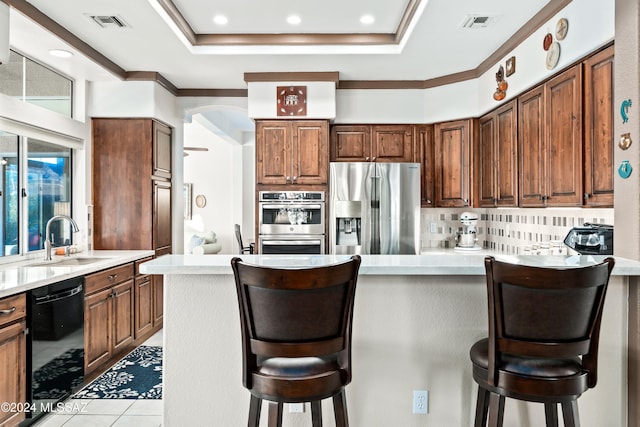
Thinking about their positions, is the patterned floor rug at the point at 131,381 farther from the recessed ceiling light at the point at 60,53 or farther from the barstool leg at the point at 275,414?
the recessed ceiling light at the point at 60,53

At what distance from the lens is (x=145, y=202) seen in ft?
13.7

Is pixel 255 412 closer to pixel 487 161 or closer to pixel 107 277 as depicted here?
pixel 107 277

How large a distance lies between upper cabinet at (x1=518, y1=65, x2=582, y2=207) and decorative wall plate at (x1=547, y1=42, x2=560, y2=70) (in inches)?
3.6

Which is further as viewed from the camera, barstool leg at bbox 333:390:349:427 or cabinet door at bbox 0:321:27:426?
cabinet door at bbox 0:321:27:426

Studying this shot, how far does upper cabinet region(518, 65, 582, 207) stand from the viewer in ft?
8.19

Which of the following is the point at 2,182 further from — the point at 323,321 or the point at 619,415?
the point at 619,415

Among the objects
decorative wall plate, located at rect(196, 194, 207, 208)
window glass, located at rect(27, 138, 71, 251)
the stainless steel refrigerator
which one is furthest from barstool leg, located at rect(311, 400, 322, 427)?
decorative wall plate, located at rect(196, 194, 207, 208)

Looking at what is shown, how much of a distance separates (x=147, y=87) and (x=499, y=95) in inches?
131

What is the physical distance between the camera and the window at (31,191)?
318 cm

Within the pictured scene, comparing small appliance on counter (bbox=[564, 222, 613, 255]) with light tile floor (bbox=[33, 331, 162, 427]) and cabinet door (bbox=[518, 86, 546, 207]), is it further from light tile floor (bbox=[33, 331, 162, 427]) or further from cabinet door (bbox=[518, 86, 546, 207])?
light tile floor (bbox=[33, 331, 162, 427])

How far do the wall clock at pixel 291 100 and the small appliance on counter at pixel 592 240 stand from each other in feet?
9.21

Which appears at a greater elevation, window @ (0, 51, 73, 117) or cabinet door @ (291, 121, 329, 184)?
window @ (0, 51, 73, 117)

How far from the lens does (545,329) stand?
1.40 metres

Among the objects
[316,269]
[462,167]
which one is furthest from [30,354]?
[462,167]
